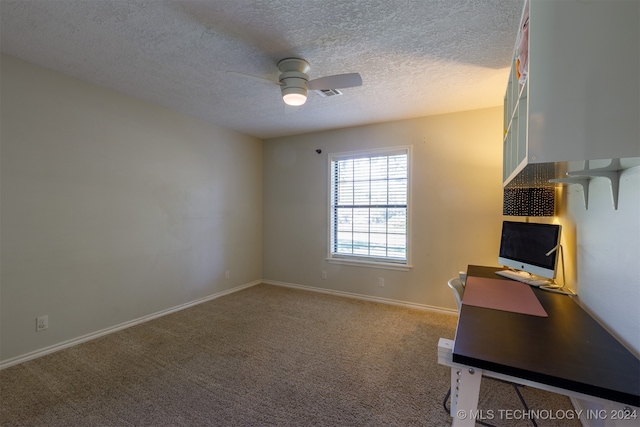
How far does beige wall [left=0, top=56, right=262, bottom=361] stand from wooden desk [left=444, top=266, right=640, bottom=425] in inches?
130

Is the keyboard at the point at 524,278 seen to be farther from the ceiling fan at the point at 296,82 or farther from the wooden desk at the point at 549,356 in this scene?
the ceiling fan at the point at 296,82

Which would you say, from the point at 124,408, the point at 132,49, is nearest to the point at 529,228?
the point at 124,408

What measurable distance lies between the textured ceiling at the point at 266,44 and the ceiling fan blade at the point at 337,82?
247 mm

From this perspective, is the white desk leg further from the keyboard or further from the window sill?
the window sill

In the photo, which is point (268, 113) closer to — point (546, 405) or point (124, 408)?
point (124, 408)

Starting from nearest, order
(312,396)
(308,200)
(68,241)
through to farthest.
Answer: (312,396)
(68,241)
(308,200)

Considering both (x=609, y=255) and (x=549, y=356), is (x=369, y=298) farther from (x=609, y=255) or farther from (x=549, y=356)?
(x=549, y=356)

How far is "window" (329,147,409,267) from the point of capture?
391cm

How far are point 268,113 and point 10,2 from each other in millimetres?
2258

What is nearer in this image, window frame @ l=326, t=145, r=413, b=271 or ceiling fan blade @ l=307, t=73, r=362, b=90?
ceiling fan blade @ l=307, t=73, r=362, b=90

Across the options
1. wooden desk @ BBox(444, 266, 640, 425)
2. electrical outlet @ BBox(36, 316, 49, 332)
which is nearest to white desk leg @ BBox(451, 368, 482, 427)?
wooden desk @ BBox(444, 266, 640, 425)

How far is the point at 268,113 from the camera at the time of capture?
361cm

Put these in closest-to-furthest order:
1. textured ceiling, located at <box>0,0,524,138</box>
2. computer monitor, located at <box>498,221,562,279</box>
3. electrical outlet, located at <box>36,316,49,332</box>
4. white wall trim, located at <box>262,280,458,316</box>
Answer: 1. textured ceiling, located at <box>0,0,524,138</box>
2. computer monitor, located at <box>498,221,562,279</box>
3. electrical outlet, located at <box>36,316,49,332</box>
4. white wall trim, located at <box>262,280,458,316</box>

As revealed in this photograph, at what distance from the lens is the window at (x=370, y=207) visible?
154 inches
